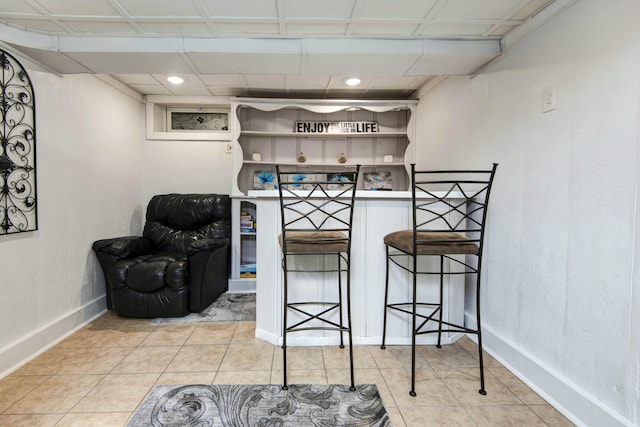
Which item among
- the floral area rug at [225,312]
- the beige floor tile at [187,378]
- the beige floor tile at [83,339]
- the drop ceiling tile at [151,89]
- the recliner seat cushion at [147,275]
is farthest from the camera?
the drop ceiling tile at [151,89]

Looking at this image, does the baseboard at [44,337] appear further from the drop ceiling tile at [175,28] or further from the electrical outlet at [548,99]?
the electrical outlet at [548,99]

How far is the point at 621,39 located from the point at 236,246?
3399 millimetres

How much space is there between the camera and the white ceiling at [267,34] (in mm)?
1760

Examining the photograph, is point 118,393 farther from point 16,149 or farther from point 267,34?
point 267,34

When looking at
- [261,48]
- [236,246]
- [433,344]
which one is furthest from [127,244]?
[433,344]

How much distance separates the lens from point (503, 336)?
2078 millimetres

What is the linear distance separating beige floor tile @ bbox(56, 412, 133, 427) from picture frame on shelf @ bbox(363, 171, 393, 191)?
3.16 meters

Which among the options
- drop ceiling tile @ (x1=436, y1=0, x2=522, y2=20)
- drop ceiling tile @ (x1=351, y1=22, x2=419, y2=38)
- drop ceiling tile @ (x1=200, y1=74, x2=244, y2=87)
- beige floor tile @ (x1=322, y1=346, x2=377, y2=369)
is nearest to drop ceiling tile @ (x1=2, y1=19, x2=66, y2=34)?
drop ceiling tile @ (x1=200, y1=74, x2=244, y2=87)

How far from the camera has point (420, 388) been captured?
1.78 meters

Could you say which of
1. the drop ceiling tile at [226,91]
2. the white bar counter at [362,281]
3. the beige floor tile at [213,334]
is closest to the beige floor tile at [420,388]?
the white bar counter at [362,281]

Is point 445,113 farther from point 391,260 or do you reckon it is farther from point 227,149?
point 227,149

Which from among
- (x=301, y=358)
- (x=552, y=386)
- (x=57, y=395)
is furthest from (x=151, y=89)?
(x=552, y=386)

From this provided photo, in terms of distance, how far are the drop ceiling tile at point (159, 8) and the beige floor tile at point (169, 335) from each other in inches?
85.4

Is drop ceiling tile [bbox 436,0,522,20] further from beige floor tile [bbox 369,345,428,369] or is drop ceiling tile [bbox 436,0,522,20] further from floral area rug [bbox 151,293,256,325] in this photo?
floral area rug [bbox 151,293,256,325]
